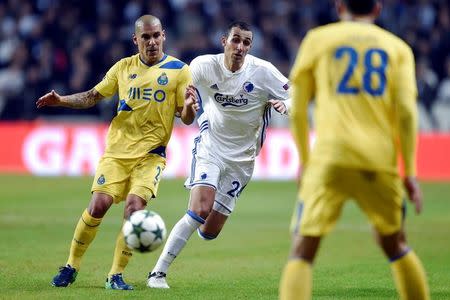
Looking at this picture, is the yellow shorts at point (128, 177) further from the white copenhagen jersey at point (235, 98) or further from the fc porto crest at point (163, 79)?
the white copenhagen jersey at point (235, 98)

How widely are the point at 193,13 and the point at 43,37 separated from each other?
12.4 feet

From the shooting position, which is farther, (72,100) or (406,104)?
(72,100)

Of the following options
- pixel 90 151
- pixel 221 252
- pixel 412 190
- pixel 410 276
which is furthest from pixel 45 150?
pixel 412 190

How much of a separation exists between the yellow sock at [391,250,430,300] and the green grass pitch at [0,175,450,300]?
2.20m

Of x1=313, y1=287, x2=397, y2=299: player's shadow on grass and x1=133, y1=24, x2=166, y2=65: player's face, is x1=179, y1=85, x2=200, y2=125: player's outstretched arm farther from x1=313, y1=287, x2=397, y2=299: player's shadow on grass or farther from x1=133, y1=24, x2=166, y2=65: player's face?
x1=313, y1=287, x2=397, y2=299: player's shadow on grass

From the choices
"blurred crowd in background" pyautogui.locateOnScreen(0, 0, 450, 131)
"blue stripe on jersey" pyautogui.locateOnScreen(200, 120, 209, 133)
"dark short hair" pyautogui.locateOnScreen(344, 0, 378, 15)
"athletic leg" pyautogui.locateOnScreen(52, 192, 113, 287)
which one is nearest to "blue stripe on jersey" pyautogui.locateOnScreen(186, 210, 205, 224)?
"athletic leg" pyautogui.locateOnScreen(52, 192, 113, 287)

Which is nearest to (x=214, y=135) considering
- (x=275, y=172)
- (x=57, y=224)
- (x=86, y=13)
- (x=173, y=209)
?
(x=57, y=224)

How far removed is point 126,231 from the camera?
8.53 meters

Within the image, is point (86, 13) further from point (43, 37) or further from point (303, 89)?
point (303, 89)

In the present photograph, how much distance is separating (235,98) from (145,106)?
1.04 metres

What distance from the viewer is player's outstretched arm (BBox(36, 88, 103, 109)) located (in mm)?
9367

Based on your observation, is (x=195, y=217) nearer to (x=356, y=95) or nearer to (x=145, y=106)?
(x=145, y=106)

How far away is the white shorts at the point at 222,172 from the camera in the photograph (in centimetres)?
1002

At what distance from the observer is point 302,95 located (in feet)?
21.2
